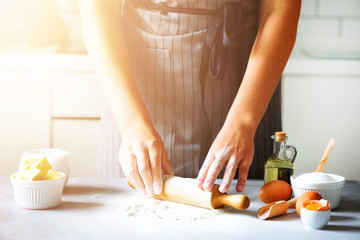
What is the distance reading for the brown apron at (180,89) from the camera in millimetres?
1288

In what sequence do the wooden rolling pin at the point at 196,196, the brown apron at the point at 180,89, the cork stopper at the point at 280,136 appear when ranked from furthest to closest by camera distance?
the brown apron at the point at 180,89, the cork stopper at the point at 280,136, the wooden rolling pin at the point at 196,196

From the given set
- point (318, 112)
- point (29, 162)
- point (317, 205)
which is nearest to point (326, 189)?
point (317, 205)

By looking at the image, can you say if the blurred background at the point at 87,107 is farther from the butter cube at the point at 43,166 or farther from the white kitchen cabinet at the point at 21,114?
the butter cube at the point at 43,166

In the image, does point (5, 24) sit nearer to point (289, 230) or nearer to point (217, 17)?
point (217, 17)

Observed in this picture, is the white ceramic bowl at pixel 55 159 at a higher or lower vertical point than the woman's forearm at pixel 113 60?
lower

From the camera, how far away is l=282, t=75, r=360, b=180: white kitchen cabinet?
194 centimetres

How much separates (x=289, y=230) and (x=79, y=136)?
1321mm

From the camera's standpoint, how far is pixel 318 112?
1960 mm

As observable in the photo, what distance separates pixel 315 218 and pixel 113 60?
1.98 feet

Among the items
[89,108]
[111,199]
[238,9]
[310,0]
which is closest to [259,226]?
[111,199]

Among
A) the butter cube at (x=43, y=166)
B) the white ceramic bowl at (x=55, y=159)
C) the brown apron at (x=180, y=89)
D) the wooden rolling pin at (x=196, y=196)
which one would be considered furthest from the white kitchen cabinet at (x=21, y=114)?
the wooden rolling pin at (x=196, y=196)

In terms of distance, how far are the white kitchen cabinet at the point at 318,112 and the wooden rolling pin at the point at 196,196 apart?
1094mm

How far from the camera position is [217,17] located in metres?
1.24

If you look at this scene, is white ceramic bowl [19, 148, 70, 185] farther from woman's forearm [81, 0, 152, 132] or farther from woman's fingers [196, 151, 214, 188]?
woman's fingers [196, 151, 214, 188]
